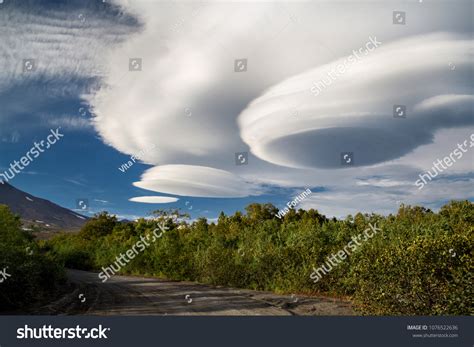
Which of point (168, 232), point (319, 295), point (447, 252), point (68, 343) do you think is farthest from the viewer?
point (168, 232)

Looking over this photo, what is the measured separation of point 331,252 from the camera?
16.5 m

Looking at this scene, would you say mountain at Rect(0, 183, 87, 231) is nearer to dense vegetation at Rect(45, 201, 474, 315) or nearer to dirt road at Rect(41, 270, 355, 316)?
dirt road at Rect(41, 270, 355, 316)

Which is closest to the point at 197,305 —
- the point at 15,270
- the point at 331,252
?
the point at 15,270

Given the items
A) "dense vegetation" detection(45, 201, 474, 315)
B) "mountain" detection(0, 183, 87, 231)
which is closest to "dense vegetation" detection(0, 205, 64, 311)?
"mountain" detection(0, 183, 87, 231)

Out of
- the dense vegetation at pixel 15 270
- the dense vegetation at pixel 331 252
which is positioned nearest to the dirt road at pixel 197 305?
the dense vegetation at pixel 15 270

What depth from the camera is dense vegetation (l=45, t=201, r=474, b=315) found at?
365 inches

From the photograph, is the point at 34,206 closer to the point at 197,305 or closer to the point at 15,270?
the point at 15,270

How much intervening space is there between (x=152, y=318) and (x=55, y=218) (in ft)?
25.9

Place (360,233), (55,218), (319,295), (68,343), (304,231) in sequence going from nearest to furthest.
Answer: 1. (68,343)
2. (55,218)
3. (319,295)
4. (360,233)
5. (304,231)

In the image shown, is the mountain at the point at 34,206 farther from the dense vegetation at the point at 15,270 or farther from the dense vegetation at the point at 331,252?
the dense vegetation at the point at 331,252

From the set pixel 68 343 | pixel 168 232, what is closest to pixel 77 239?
pixel 168 232

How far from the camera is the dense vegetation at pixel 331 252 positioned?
9281 millimetres

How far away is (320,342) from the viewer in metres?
7.83

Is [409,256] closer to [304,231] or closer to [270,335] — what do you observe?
[270,335]
